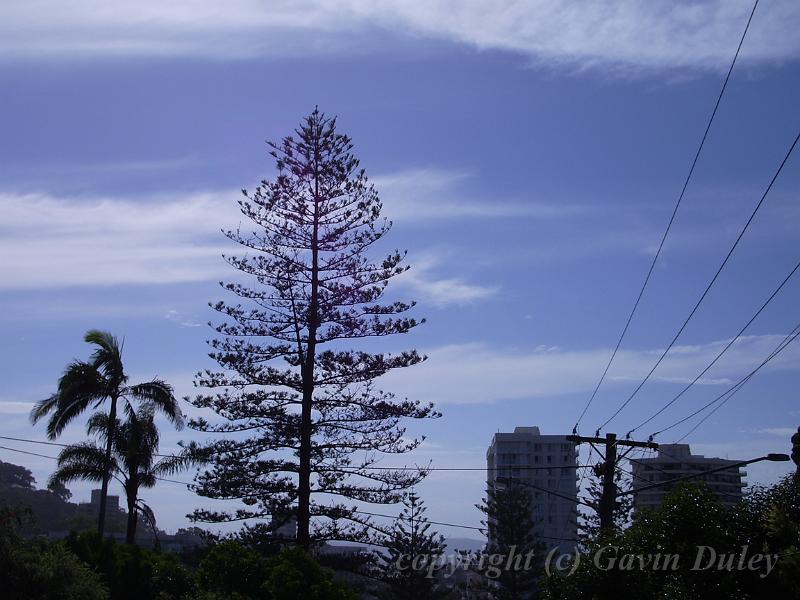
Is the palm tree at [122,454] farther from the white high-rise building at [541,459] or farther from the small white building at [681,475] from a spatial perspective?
the white high-rise building at [541,459]

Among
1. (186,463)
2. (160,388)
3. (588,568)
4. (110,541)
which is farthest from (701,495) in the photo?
(186,463)

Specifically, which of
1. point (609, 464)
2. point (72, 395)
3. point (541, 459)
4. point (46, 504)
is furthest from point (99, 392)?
point (541, 459)

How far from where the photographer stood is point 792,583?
35.2 feet

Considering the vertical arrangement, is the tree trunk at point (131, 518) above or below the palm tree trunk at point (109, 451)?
below

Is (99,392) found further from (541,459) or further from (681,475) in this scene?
(541,459)

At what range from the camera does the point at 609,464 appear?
22812mm

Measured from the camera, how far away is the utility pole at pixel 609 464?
21.9m

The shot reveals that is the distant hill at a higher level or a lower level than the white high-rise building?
lower

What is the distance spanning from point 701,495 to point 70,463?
684 inches

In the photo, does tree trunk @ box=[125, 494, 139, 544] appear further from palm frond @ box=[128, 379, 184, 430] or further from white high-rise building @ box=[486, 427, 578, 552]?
white high-rise building @ box=[486, 427, 578, 552]

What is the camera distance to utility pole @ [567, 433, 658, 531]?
21938 mm

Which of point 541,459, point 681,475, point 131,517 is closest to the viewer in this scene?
point 681,475

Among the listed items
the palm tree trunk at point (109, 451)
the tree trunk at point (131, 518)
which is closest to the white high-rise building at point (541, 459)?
the tree trunk at point (131, 518)

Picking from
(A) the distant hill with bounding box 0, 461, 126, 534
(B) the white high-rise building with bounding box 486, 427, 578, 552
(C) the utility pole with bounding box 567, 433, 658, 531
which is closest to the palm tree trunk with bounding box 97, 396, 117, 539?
(C) the utility pole with bounding box 567, 433, 658, 531
